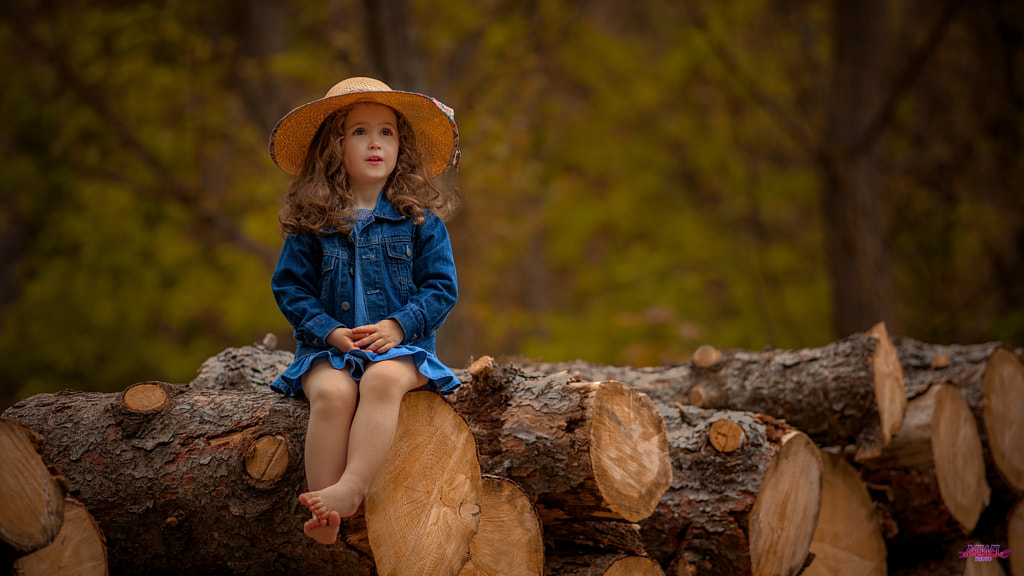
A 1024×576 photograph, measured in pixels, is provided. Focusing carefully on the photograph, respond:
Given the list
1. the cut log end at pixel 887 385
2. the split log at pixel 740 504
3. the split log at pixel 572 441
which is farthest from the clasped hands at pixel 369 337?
the cut log end at pixel 887 385

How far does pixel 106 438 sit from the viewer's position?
8.50ft

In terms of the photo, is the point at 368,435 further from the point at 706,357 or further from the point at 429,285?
the point at 706,357

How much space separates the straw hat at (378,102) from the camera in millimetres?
2721

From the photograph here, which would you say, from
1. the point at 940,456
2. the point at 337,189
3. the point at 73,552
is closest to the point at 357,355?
the point at 337,189

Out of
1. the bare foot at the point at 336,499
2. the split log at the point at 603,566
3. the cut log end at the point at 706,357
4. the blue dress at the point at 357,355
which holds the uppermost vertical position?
the cut log end at the point at 706,357

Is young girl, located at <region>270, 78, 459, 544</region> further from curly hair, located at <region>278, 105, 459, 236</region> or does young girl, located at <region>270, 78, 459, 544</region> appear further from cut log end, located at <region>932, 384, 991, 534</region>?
cut log end, located at <region>932, 384, 991, 534</region>

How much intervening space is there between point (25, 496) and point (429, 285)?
1279mm

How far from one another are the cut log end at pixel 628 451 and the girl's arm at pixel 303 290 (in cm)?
90

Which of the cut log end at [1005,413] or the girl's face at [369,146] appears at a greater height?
the girl's face at [369,146]

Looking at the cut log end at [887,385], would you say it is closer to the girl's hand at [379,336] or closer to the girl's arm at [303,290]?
the girl's hand at [379,336]

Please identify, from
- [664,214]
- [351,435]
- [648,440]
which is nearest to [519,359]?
[648,440]

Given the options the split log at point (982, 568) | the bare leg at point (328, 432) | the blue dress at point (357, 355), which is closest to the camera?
the bare leg at point (328, 432)

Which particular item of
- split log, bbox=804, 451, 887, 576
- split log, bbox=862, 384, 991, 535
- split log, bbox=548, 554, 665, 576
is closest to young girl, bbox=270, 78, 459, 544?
split log, bbox=548, 554, 665, 576

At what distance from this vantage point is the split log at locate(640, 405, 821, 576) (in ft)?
9.91
